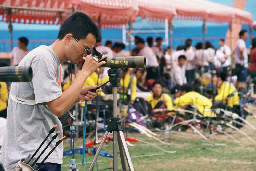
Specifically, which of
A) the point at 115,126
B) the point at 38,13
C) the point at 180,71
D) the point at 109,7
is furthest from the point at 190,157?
the point at 38,13

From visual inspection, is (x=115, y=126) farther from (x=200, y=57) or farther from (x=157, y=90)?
(x=200, y=57)

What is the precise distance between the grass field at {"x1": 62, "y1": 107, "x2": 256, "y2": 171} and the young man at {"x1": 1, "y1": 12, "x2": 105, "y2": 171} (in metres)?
2.41

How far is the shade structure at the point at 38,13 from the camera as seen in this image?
31.8 ft

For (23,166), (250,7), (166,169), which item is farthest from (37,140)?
(250,7)

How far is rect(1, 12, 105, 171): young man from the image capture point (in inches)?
96.2

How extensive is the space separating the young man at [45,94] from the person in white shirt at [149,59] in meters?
8.97

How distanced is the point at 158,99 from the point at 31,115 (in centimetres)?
639

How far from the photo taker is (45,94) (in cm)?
243

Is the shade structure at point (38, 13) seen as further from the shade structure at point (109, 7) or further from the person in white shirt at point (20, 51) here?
the shade structure at point (109, 7)

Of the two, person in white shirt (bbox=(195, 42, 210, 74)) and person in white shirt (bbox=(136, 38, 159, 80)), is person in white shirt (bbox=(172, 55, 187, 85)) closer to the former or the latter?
person in white shirt (bbox=(136, 38, 159, 80))

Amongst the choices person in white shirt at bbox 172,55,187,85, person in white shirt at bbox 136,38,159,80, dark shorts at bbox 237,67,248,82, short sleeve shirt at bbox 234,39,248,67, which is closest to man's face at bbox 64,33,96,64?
person in white shirt at bbox 136,38,159,80

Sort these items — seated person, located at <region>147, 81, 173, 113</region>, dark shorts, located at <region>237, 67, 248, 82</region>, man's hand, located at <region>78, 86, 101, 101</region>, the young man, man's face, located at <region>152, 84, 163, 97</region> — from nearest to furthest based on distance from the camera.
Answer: the young man → man's hand, located at <region>78, 86, 101, 101</region> → seated person, located at <region>147, 81, 173, 113</region> → man's face, located at <region>152, 84, 163, 97</region> → dark shorts, located at <region>237, 67, 248, 82</region>

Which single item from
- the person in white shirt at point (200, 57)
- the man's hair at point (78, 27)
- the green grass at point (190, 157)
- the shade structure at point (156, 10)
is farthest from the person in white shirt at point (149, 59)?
the man's hair at point (78, 27)

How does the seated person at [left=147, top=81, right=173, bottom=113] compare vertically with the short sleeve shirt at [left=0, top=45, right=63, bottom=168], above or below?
below
